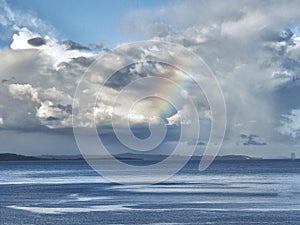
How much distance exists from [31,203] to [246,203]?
28.5m

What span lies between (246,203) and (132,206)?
49.3ft

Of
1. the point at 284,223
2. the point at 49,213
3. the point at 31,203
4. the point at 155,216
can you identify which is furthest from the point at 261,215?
the point at 31,203

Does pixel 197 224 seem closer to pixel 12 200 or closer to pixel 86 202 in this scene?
pixel 86 202

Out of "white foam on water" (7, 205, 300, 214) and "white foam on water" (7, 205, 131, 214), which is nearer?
"white foam on water" (7, 205, 131, 214)

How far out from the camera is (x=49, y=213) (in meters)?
67.6

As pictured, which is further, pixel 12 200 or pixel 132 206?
pixel 12 200

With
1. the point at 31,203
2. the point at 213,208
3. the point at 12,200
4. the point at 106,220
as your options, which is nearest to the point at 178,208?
the point at 213,208

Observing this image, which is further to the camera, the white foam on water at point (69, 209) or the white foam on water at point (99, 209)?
the white foam on water at point (99, 209)

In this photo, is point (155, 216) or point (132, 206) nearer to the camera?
point (155, 216)

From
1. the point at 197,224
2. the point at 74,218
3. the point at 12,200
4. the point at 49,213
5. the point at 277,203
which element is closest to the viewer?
the point at 197,224

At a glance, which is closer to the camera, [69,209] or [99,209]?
[99,209]

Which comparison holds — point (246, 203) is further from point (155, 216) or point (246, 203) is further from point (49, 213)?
point (49, 213)

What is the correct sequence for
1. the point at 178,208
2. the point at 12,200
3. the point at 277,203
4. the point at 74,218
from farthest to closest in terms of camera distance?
the point at 12,200 → the point at 277,203 → the point at 178,208 → the point at 74,218

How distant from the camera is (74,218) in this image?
62406 mm
